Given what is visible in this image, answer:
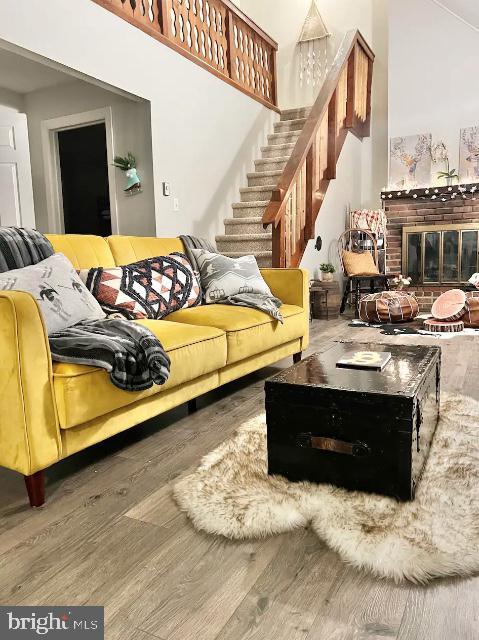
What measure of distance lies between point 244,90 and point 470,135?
304 cm

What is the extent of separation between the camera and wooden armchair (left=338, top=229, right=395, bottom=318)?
600cm

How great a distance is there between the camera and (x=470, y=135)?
21.3 feet

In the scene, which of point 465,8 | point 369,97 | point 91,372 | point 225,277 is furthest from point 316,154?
point 91,372

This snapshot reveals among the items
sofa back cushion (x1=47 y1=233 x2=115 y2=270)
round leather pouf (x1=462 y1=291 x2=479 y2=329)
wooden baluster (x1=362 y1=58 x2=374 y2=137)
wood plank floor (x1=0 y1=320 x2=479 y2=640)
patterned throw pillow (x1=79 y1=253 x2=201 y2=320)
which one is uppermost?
wooden baluster (x1=362 y1=58 x2=374 y2=137)

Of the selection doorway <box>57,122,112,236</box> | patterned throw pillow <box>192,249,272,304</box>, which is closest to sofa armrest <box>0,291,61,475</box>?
patterned throw pillow <box>192,249,272,304</box>

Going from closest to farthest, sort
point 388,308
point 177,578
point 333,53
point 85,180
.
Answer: point 177,578
point 388,308
point 333,53
point 85,180

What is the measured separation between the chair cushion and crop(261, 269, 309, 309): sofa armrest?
276cm

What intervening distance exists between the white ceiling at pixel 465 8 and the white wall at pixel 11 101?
516 centimetres

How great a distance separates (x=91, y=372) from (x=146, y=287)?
3.38ft

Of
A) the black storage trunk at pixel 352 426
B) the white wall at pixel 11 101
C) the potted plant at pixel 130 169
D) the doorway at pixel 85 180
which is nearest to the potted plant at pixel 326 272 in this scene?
the potted plant at pixel 130 169

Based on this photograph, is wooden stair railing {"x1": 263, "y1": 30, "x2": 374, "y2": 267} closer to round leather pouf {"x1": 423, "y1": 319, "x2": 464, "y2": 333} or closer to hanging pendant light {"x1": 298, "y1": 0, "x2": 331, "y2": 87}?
hanging pendant light {"x1": 298, "y1": 0, "x2": 331, "y2": 87}

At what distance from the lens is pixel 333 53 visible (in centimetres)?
697

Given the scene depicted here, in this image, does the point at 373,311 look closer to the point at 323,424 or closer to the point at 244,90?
the point at 244,90

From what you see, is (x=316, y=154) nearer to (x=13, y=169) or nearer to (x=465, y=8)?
(x=13, y=169)
